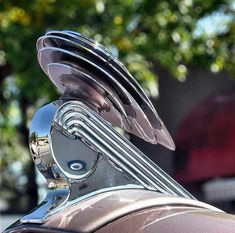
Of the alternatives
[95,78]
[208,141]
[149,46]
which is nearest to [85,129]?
[95,78]

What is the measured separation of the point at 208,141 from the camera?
43.4ft

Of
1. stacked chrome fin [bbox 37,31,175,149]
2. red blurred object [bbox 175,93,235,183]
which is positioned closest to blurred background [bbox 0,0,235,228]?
red blurred object [bbox 175,93,235,183]

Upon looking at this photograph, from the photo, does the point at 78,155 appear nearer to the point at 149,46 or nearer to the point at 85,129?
the point at 85,129

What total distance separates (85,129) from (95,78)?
177mm

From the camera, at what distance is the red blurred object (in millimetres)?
12773

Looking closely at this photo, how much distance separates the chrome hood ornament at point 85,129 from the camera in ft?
6.20

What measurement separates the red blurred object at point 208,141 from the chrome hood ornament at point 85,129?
10.6 meters

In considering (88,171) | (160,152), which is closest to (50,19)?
(88,171)

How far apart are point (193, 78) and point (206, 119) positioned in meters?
1.96

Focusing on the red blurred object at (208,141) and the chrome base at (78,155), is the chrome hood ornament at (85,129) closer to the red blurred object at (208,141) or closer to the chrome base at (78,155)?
the chrome base at (78,155)

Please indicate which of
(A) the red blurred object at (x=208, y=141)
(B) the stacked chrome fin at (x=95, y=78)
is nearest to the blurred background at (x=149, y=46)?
(A) the red blurred object at (x=208, y=141)

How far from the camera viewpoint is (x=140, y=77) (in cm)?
849

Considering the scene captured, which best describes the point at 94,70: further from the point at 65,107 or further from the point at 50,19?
the point at 50,19

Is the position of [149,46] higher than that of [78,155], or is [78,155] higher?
[149,46]
